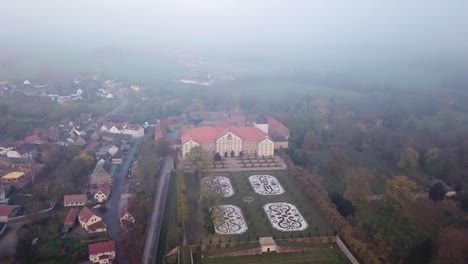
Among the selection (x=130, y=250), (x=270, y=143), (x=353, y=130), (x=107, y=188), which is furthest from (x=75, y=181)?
(x=353, y=130)

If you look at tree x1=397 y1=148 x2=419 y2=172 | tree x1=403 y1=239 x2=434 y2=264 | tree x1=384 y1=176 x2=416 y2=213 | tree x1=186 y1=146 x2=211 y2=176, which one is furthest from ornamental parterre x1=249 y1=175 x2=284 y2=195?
tree x1=397 y1=148 x2=419 y2=172

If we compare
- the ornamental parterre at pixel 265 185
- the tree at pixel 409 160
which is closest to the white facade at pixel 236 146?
the ornamental parterre at pixel 265 185

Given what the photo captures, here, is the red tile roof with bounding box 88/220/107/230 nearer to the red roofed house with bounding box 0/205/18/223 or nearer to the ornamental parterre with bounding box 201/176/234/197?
the red roofed house with bounding box 0/205/18/223

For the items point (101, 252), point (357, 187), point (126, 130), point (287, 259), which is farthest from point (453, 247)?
point (126, 130)

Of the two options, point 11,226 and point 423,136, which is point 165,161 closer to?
point 11,226

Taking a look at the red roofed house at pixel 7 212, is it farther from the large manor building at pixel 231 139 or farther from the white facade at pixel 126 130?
the white facade at pixel 126 130

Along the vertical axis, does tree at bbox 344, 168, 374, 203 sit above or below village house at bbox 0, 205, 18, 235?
above
